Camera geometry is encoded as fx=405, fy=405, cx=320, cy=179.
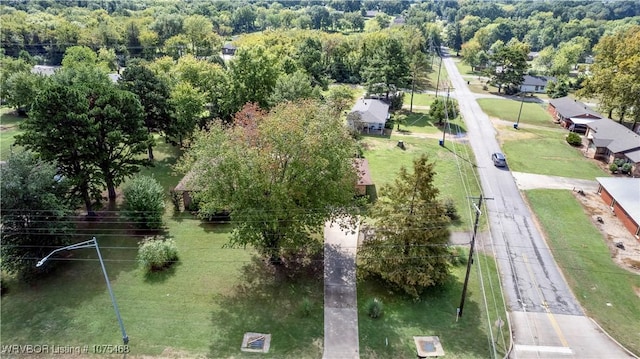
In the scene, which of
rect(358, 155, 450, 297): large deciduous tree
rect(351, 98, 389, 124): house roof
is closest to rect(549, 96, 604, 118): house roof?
rect(351, 98, 389, 124): house roof

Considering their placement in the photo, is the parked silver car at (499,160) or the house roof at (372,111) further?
the house roof at (372,111)

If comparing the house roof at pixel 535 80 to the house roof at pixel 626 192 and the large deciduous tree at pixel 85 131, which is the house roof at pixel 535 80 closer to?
the house roof at pixel 626 192

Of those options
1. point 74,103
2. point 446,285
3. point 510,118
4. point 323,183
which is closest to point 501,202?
point 446,285

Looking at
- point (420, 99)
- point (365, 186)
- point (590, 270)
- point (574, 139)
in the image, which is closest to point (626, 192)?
point (590, 270)

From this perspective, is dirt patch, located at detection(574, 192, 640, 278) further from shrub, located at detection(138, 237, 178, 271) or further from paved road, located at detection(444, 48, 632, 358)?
shrub, located at detection(138, 237, 178, 271)

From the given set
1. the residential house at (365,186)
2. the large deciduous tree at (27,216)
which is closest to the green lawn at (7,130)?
the large deciduous tree at (27,216)

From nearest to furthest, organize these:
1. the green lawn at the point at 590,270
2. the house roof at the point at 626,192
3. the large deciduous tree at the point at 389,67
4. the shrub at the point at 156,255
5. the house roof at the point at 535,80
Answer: the green lawn at the point at 590,270 → the shrub at the point at 156,255 → the house roof at the point at 626,192 → the large deciduous tree at the point at 389,67 → the house roof at the point at 535,80

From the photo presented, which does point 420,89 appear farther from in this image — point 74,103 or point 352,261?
point 74,103

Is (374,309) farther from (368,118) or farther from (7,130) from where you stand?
(7,130)
